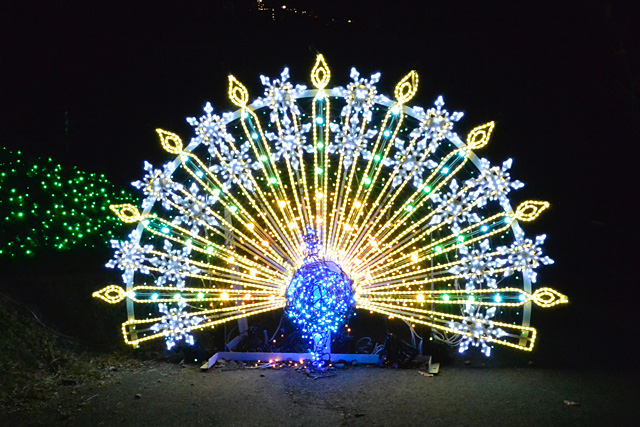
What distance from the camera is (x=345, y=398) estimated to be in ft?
23.6

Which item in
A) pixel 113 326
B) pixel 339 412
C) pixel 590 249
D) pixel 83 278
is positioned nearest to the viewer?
pixel 339 412

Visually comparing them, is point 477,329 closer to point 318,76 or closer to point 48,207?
point 318,76

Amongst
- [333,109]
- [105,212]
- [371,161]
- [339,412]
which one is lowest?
[339,412]

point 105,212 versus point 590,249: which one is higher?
point 590,249

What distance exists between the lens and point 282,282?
8828 mm

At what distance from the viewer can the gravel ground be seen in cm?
649

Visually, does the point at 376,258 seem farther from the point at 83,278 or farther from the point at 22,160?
the point at 22,160

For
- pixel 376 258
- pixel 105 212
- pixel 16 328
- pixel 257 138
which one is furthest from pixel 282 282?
pixel 105 212

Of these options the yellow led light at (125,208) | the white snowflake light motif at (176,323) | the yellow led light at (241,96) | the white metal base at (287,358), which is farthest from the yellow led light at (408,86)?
the white snowflake light motif at (176,323)

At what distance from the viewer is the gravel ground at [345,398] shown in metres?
6.49

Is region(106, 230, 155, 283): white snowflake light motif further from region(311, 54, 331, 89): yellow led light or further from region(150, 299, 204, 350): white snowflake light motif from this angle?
region(311, 54, 331, 89): yellow led light

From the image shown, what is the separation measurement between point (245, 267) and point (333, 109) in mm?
2309

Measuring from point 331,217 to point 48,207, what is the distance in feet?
16.5

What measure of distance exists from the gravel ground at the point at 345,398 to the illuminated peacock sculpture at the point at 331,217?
1.94ft
